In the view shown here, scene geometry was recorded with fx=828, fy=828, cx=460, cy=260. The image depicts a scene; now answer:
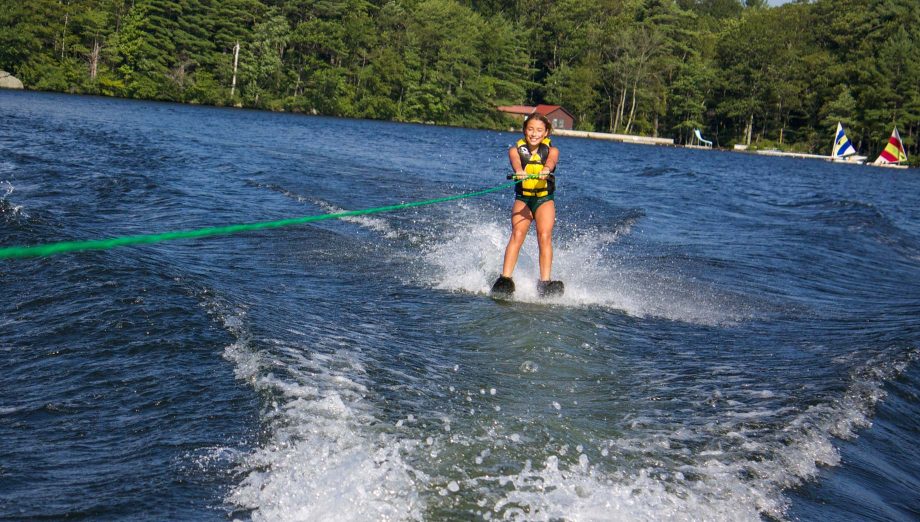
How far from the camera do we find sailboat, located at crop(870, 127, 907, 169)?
52.6m

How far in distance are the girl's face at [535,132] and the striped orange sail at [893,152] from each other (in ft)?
173

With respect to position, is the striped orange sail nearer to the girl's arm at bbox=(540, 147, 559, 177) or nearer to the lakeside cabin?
the lakeside cabin

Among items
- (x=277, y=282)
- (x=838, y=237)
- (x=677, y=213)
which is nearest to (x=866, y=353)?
(x=277, y=282)

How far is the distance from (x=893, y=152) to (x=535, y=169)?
5378 cm

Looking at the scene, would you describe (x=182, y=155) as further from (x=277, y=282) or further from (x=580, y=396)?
(x=580, y=396)

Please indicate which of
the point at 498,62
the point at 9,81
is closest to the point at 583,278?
the point at 9,81

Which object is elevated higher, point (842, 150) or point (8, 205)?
point (842, 150)

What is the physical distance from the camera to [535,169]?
22.9 feet

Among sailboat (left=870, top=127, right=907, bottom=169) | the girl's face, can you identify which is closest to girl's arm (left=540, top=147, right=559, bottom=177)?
the girl's face

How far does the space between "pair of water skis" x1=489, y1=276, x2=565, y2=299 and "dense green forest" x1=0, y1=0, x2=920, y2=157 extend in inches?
2006

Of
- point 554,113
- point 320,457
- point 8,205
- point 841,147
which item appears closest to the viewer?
point 320,457

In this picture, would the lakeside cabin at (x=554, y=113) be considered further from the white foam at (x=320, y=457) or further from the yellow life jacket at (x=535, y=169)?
the white foam at (x=320, y=457)

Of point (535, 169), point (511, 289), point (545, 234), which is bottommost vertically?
point (511, 289)

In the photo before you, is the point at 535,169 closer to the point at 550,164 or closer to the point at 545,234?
the point at 550,164
